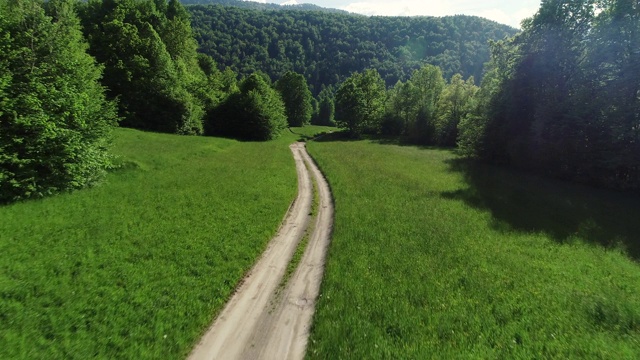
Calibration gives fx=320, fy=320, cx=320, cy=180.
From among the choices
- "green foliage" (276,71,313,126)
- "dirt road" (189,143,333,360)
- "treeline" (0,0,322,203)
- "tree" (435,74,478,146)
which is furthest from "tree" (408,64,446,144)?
"dirt road" (189,143,333,360)

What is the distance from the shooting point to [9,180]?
1770 centimetres

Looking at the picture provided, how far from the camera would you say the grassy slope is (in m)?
9.72

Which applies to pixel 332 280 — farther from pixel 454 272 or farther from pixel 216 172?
pixel 216 172

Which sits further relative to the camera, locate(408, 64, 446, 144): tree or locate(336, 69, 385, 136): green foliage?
locate(336, 69, 385, 136): green foliage

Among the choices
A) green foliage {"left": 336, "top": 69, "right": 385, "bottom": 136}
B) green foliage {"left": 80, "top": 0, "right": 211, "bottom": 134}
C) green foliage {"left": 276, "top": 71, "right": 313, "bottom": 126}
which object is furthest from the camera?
green foliage {"left": 276, "top": 71, "right": 313, "bottom": 126}

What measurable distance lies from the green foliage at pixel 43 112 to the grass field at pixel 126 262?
147 centimetres

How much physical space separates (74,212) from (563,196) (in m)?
36.1

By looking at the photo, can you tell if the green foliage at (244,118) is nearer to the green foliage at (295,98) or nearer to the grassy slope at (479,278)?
the grassy slope at (479,278)

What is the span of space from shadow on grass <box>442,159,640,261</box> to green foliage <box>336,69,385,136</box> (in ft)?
158

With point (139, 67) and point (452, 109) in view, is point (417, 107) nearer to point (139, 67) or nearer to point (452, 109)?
point (452, 109)

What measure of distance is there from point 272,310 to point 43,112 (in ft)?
62.5

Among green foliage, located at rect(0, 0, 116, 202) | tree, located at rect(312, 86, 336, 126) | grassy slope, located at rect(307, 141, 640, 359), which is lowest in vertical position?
tree, located at rect(312, 86, 336, 126)

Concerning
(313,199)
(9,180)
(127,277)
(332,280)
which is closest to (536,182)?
(313,199)

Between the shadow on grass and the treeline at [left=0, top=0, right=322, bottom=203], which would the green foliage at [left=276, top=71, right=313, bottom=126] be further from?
the shadow on grass
